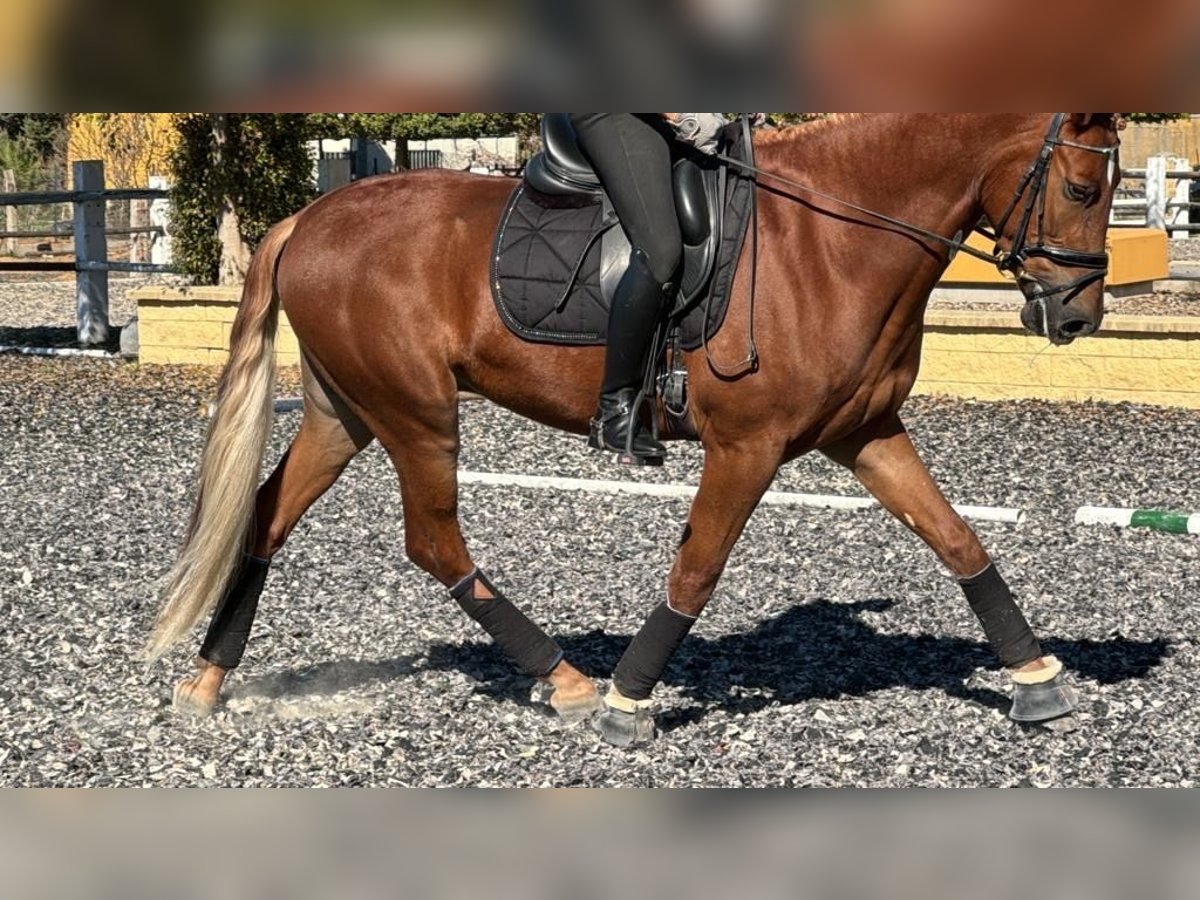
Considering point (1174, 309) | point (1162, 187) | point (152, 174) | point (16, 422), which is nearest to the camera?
point (16, 422)

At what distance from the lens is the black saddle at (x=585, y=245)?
4449mm

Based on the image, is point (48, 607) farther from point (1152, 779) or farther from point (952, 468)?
point (952, 468)

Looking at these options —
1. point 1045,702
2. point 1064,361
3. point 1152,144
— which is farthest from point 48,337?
point 1152,144

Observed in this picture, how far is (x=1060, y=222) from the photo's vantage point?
4.15m

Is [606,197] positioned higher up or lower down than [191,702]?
higher up

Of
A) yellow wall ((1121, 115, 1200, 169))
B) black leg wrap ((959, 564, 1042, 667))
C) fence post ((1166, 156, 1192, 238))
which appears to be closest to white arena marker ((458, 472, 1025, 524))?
black leg wrap ((959, 564, 1042, 667))

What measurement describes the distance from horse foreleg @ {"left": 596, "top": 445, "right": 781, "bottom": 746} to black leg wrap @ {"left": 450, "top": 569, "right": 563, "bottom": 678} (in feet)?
0.87

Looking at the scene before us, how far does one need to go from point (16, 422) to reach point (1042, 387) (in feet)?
25.0

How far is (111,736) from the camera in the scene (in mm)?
4785

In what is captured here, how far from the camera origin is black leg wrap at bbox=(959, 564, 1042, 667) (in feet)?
15.6

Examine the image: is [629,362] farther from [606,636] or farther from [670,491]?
[670,491]

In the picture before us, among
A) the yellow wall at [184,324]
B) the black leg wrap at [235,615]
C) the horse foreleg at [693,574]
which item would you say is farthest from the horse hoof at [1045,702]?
the yellow wall at [184,324]

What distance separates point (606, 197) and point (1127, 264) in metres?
12.9
